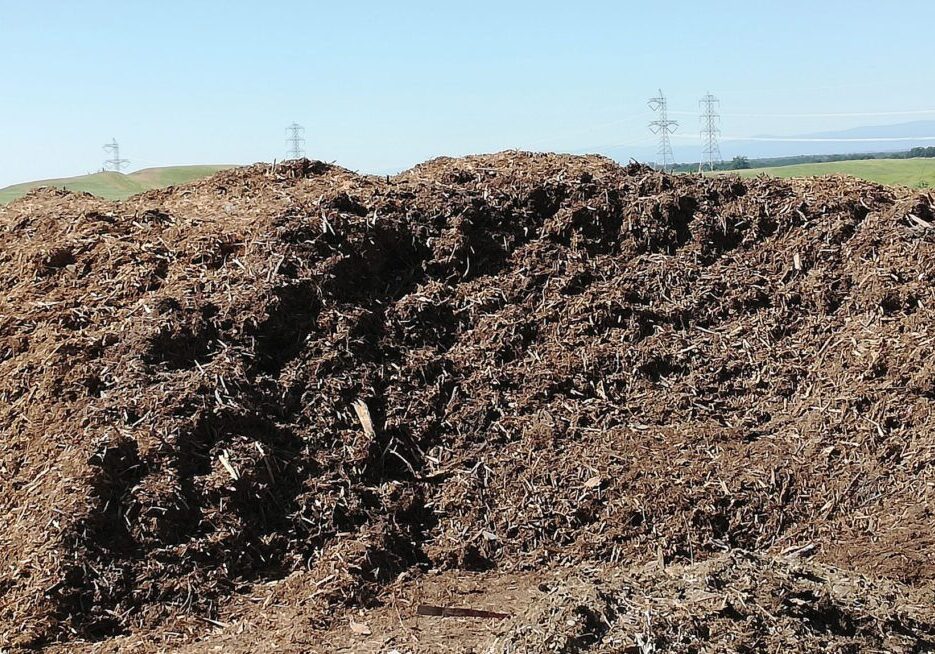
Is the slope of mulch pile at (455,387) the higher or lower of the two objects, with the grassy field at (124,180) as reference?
lower

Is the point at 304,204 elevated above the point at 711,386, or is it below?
above

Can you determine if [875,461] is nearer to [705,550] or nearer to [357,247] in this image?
[705,550]

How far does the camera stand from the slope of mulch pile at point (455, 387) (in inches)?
178

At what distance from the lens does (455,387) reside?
568 cm

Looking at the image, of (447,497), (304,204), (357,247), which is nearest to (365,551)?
(447,497)

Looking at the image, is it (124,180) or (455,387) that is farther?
(124,180)

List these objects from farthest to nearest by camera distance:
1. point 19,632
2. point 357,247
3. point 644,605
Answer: point 357,247 → point 19,632 → point 644,605

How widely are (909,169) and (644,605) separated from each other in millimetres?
42860

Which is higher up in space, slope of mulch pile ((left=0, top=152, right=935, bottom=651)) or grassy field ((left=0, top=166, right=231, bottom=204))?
grassy field ((left=0, top=166, right=231, bottom=204))

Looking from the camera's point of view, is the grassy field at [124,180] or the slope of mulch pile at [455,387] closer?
the slope of mulch pile at [455,387]

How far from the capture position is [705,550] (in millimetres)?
4672

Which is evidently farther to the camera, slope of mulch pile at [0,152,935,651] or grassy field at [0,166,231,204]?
grassy field at [0,166,231,204]

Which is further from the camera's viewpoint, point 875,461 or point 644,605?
point 875,461

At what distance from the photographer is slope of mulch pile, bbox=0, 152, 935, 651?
178 inches
